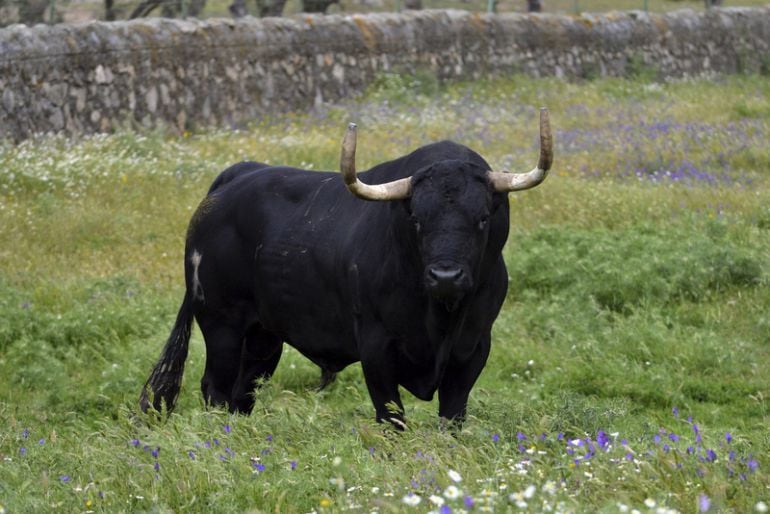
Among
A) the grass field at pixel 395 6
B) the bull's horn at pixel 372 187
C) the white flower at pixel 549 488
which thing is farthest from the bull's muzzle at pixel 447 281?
the grass field at pixel 395 6

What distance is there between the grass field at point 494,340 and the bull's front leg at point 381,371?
8.1 inches

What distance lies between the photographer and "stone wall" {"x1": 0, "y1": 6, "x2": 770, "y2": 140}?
15.7 m

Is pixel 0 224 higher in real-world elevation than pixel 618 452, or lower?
lower

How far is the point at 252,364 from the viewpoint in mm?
7980

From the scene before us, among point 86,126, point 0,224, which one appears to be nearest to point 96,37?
point 86,126

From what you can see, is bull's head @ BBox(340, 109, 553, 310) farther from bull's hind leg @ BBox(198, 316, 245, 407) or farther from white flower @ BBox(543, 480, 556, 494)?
bull's hind leg @ BBox(198, 316, 245, 407)

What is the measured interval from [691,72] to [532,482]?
2175cm

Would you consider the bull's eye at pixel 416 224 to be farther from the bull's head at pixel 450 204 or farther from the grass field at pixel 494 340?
the grass field at pixel 494 340

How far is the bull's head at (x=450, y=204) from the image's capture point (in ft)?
19.4

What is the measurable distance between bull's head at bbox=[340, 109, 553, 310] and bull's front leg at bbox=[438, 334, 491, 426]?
409 mm

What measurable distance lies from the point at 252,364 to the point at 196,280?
1.92 ft

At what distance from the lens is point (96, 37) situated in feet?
53.1

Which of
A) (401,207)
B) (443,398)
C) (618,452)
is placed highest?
(401,207)

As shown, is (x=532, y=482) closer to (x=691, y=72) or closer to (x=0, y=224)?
(x=0, y=224)
